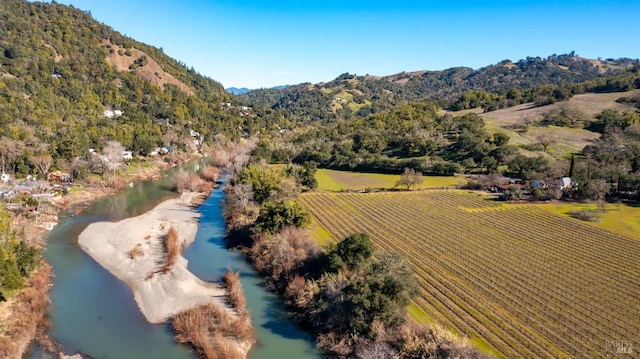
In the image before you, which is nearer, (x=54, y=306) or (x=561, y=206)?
(x=54, y=306)

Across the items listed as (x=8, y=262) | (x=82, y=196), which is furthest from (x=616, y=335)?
(x=82, y=196)

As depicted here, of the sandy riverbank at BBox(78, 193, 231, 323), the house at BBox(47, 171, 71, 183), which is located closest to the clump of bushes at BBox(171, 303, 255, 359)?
the sandy riverbank at BBox(78, 193, 231, 323)

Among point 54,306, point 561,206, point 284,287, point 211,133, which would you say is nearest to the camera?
point 54,306

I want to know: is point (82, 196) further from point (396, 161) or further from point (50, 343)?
point (396, 161)

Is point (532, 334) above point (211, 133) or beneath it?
beneath

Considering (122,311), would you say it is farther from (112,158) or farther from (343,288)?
(112,158)

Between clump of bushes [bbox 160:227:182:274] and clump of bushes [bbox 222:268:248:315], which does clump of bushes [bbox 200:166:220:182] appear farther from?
clump of bushes [bbox 222:268:248:315]

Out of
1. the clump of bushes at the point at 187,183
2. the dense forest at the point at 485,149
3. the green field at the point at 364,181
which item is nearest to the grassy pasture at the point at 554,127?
the dense forest at the point at 485,149
